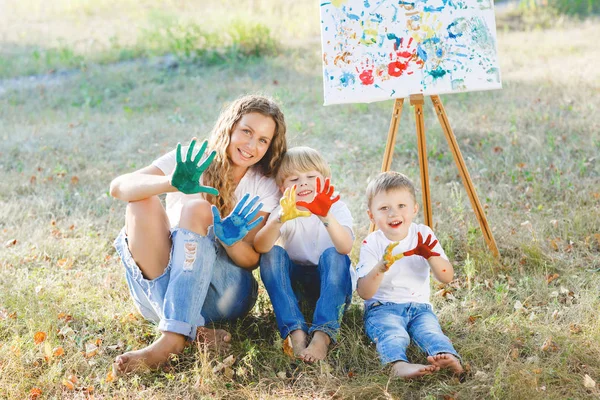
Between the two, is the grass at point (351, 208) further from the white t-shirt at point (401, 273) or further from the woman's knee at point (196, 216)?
the woman's knee at point (196, 216)

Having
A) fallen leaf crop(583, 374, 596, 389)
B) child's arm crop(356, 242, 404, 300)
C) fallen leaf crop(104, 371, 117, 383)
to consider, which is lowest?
fallen leaf crop(583, 374, 596, 389)

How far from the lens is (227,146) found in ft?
8.80

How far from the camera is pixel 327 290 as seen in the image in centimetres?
257

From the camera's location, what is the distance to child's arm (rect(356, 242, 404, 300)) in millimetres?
2396

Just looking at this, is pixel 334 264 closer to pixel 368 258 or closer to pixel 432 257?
pixel 368 258

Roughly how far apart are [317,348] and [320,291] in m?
0.27

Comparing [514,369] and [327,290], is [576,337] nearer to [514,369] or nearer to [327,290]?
[514,369]

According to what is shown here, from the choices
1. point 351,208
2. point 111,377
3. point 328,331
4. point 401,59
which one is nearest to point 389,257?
point 328,331

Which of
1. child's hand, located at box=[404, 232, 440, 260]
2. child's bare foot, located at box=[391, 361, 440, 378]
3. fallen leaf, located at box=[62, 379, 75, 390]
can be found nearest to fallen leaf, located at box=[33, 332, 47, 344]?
fallen leaf, located at box=[62, 379, 75, 390]

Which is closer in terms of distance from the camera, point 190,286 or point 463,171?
point 190,286

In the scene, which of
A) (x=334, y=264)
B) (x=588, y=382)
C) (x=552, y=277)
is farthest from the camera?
(x=552, y=277)

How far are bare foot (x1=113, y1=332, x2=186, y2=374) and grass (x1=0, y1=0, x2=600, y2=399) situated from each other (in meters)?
0.05

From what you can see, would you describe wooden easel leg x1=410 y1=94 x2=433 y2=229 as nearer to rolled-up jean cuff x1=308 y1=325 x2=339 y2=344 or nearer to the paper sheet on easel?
the paper sheet on easel

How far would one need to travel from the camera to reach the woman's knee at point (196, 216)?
2438 mm
